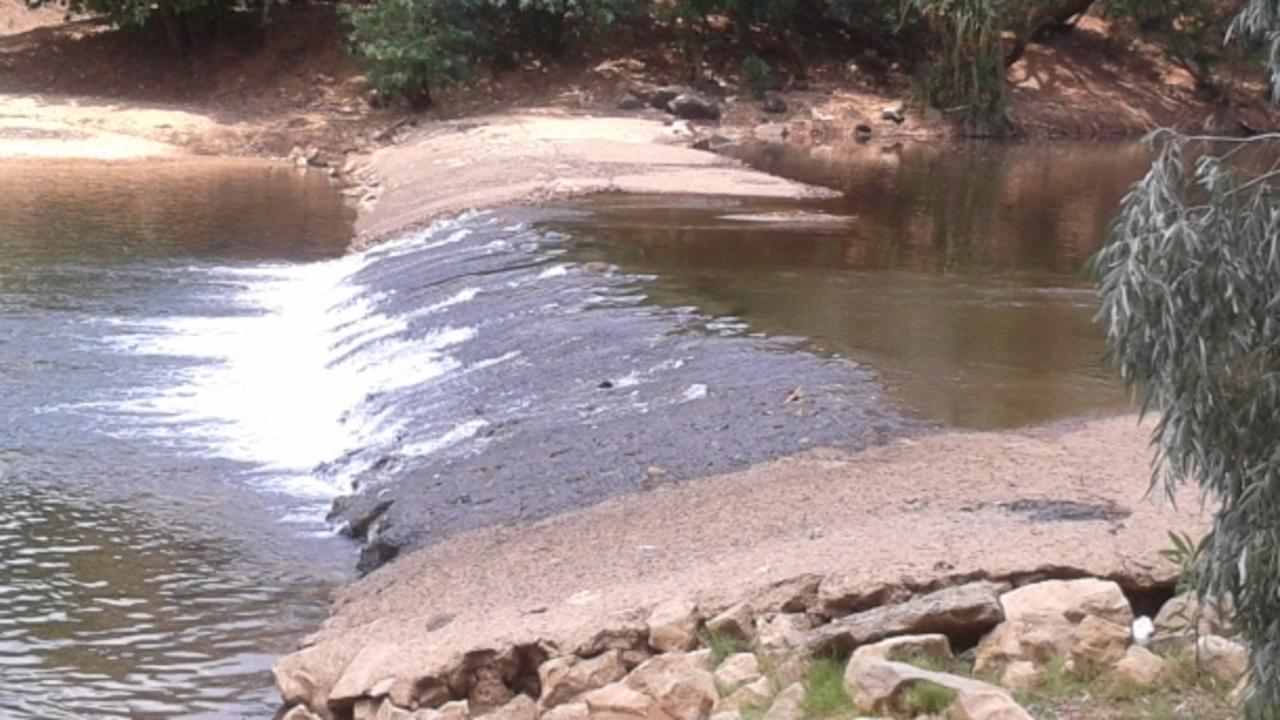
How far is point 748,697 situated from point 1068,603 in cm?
147

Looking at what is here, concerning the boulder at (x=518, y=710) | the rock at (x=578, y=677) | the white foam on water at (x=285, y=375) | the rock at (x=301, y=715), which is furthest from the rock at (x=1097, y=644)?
the white foam on water at (x=285, y=375)

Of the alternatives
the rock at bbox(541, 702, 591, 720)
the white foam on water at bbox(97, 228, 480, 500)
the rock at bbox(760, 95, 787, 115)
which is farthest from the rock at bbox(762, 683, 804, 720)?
the rock at bbox(760, 95, 787, 115)

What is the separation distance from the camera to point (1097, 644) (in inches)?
282

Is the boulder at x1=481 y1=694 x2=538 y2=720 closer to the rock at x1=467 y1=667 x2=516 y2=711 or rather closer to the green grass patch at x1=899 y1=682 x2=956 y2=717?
the rock at x1=467 y1=667 x2=516 y2=711

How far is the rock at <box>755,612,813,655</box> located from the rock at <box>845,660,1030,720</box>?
589mm

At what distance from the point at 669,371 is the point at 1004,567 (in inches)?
257

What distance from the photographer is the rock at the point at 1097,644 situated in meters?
7.14

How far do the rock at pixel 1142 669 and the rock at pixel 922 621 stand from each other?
25.0 inches

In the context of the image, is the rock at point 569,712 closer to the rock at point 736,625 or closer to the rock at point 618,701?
the rock at point 618,701

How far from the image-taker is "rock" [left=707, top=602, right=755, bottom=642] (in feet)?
26.4

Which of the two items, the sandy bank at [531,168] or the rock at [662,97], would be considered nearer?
the sandy bank at [531,168]

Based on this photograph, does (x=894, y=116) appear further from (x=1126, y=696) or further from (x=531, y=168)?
(x=1126, y=696)

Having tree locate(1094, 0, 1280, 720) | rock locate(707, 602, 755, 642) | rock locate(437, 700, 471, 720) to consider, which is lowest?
rock locate(437, 700, 471, 720)

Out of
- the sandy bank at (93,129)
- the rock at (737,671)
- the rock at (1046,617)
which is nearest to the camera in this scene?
the rock at (1046,617)
